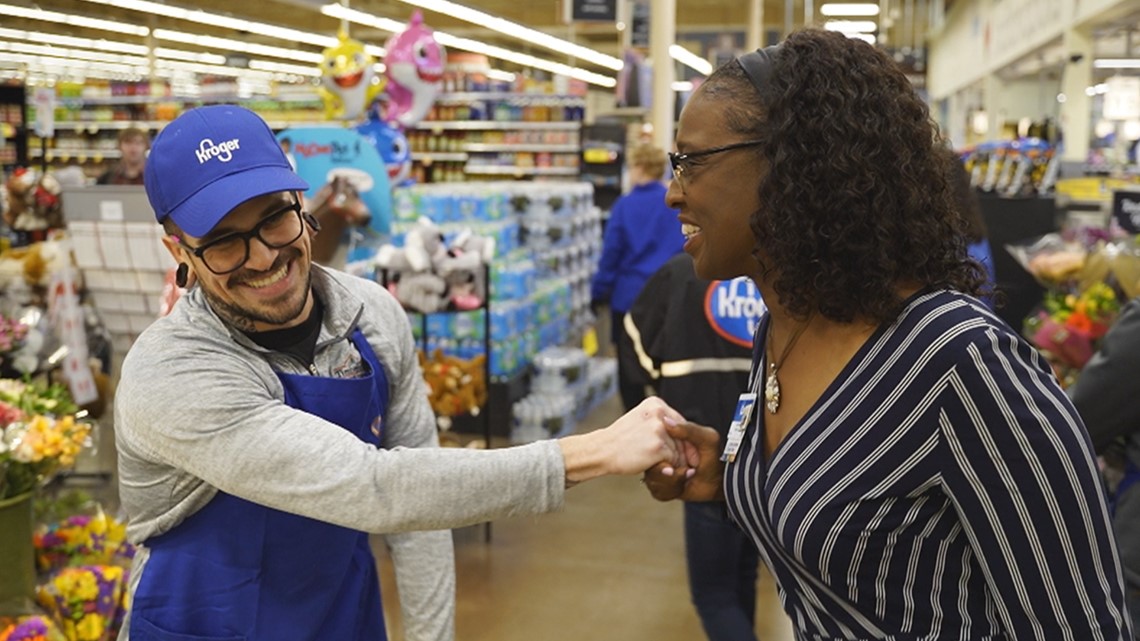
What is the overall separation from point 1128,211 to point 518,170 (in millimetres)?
9982

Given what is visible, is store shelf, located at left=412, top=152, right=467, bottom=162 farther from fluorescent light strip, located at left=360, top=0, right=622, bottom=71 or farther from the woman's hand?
the woman's hand

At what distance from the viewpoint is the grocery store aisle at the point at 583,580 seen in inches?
165

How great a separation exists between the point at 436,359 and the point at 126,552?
2.70 metres

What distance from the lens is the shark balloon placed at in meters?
7.75

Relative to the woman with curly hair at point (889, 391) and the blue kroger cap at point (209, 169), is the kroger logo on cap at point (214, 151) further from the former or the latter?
the woman with curly hair at point (889, 391)

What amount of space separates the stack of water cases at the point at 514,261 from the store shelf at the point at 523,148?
4679 mm

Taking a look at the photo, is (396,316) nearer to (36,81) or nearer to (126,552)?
(126,552)

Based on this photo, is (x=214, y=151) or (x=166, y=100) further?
(x=166, y=100)

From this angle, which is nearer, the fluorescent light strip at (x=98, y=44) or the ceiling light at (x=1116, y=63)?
the fluorescent light strip at (x=98, y=44)

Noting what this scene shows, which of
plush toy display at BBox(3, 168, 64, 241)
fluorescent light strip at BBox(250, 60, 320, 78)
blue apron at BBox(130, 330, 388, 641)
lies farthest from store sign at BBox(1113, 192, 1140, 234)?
fluorescent light strip at BBox(250, 60, 320, 78)

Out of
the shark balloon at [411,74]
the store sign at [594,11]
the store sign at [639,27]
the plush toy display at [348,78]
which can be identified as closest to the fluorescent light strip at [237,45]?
the store sign at [639,27]

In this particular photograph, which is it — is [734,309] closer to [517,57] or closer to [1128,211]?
[1128,211]

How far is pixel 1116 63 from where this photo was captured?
16.7 m

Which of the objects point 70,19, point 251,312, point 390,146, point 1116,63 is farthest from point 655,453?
point 1116,63
